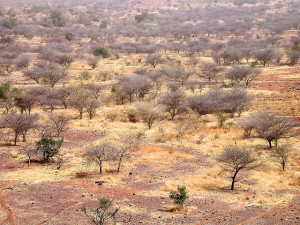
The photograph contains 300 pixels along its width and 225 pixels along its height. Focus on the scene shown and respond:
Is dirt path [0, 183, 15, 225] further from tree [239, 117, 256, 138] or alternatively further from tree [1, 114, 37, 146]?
tree [239, 117, 256, 138]

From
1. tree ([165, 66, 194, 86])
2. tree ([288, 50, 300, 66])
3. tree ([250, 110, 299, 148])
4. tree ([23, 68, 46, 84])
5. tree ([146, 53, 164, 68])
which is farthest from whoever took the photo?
tree ([146, 53, 164, 68])

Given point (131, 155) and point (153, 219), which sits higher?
point (153, 219)

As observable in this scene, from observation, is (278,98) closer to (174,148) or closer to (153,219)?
(174,148)

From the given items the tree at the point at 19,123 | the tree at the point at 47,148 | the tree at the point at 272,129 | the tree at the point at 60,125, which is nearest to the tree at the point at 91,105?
the tree at the point at 60,125

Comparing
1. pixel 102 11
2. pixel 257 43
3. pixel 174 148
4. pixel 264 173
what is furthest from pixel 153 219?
pixel 102 11

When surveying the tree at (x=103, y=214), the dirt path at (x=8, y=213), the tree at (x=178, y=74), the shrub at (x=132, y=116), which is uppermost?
the tree at (x=103, y=214)

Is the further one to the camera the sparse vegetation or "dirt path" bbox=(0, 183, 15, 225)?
the sparse vegetation

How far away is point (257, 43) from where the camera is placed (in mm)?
90438

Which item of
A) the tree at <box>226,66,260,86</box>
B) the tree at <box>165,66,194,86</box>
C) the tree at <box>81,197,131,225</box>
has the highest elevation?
the tree at <box>81,197,131,225</box>

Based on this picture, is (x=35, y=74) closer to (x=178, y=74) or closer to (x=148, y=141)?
(x=178, y=74)

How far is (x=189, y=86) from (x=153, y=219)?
37.7 meters

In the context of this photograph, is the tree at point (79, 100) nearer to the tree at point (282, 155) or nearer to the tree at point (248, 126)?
the tree at point (248, 126)

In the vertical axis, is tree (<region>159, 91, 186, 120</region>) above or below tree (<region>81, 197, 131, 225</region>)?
below

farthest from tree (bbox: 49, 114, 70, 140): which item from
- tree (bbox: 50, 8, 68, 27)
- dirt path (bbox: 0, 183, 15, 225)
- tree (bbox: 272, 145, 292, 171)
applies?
tree (bbox: 50, 8, 68, 27)
